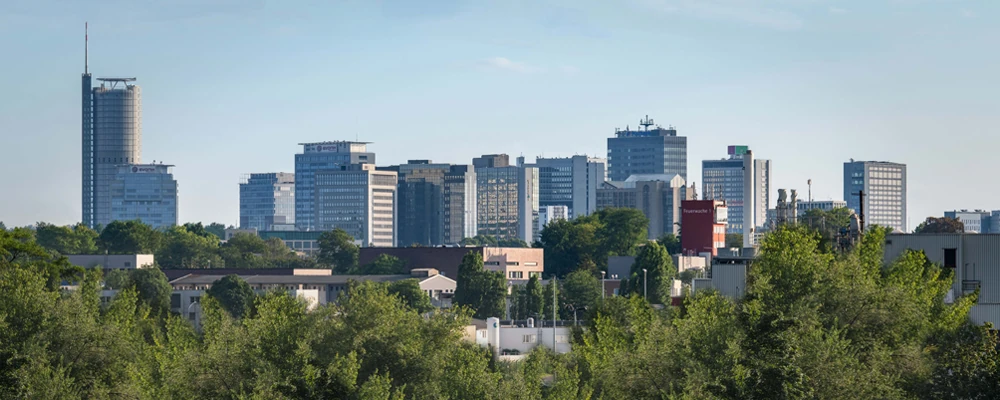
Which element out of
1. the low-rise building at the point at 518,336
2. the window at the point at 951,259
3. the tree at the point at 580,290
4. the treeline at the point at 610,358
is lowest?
the low-rise building at the point at 518,336

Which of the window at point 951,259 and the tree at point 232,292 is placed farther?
the tree at point 232,292

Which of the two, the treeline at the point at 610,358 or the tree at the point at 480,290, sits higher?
the treeline at the point at 610,358

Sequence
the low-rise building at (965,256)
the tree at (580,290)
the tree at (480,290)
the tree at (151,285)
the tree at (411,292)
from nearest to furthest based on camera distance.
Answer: the low-rise building at (965,256)
the tree at (151,285)
the tree at (411,292)
the tree at (480,290)
the tree at (580,290)

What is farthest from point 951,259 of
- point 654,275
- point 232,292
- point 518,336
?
point 232,292

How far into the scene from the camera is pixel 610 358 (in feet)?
246

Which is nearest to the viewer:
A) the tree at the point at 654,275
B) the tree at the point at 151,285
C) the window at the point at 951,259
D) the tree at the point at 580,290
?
the window at the point at 951,259

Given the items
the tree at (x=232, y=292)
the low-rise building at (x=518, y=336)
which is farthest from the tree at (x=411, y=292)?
the low-rise building at (x=518, y=336)

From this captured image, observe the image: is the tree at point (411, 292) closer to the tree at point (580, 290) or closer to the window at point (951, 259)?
the tree at point (580, 290)

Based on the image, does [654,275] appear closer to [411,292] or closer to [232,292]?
[411,292]

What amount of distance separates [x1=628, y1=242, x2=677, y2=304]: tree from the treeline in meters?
105

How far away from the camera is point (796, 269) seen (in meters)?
62.7

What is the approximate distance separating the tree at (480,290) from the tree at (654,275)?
45.4 feet

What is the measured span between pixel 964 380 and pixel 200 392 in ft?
85.2

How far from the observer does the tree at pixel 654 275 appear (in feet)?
589
